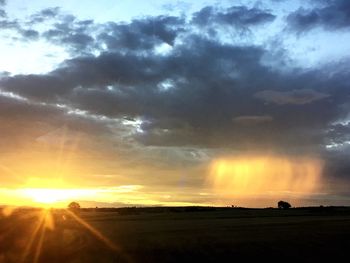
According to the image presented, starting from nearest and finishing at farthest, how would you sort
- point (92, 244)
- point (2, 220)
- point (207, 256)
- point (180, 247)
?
point (207, 256), point (180, 247), point (92, 244), point (2, 220)

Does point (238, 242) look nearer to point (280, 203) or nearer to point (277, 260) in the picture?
point (277, 260)

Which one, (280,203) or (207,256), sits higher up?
(280,203)

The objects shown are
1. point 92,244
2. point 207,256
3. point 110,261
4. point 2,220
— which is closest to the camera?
point 110,261

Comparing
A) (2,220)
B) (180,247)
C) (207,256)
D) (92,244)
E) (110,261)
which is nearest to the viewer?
(110,261)

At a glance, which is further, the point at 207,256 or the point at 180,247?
the point at 180,247

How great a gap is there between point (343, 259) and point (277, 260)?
14.3ft

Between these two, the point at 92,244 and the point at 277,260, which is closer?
the point at 277,260

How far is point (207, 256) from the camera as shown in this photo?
35562 millimetres

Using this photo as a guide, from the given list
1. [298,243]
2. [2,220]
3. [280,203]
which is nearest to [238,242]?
[298,243]

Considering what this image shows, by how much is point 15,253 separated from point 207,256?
1234 centimetres

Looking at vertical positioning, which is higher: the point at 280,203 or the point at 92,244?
the point at 280,203

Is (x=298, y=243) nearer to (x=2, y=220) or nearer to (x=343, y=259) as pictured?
(x=343, y=259)

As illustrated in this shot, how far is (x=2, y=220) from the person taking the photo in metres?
46.9

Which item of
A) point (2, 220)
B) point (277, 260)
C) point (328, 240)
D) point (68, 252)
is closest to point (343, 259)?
point (277, 260)
